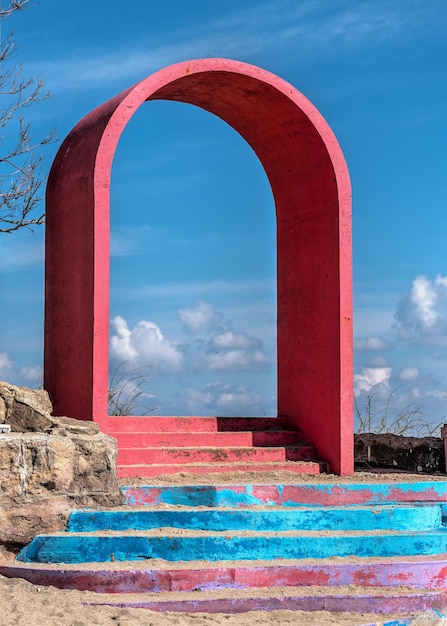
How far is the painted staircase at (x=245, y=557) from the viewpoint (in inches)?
207

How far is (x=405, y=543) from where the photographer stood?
19.4ft

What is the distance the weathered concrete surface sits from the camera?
9570 mm

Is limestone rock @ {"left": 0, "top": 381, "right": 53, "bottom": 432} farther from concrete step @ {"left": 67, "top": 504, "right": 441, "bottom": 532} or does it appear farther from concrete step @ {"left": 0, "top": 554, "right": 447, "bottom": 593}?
concrete step @ {"left": 0, "top": 554, "right": 447, "bottom": 593}

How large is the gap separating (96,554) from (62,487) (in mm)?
637

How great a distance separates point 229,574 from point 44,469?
4.99 ft

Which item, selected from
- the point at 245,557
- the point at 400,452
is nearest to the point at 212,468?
the point at 245,557

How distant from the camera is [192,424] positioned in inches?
335

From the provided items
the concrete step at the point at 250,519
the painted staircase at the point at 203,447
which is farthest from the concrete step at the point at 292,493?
the painted staircase at the point at 203,447

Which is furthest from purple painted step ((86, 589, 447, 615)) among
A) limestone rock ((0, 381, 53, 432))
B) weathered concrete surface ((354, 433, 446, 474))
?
weathered concrete surface ((354, 433, 446, 474))

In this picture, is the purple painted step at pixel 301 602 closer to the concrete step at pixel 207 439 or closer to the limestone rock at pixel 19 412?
the limestone rock at pixel 19 412

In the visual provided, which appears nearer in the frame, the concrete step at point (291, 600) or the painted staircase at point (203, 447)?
the concrete step at point (291, 600)

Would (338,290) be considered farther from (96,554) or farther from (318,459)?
(96,554)

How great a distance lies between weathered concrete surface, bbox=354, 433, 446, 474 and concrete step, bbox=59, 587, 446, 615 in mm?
4208

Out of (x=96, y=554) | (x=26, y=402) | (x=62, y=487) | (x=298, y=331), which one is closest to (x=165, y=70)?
(x=298, y=331)
